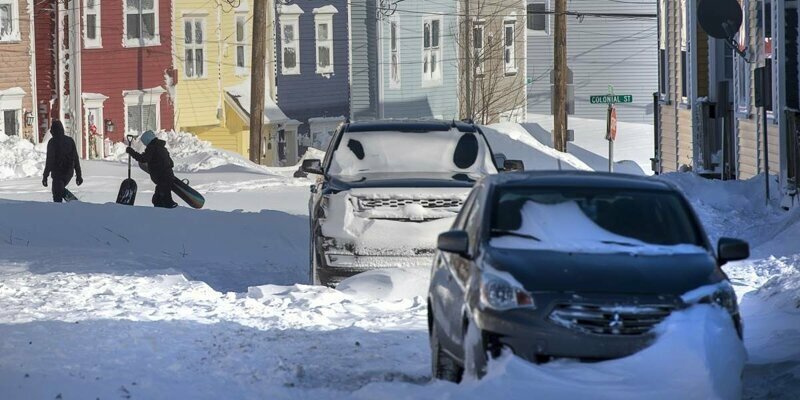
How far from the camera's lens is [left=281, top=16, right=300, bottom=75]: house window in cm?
5453

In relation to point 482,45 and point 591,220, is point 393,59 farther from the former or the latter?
point 591,220

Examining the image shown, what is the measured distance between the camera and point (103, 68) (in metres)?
47.1

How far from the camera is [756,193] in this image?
23578 millimetres

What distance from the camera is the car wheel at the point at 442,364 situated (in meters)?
9.23

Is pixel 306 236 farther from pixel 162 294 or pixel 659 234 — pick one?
pixel 659 234

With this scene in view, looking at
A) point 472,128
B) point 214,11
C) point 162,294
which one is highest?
point 214,11

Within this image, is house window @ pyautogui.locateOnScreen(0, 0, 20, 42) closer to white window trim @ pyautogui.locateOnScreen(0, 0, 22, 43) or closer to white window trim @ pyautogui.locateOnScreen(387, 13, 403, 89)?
white window trim @ pyautogui.locateOnScreen(0, 0, 22, 43)

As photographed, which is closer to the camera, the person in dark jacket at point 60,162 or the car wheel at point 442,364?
the car wheel at point 442,364

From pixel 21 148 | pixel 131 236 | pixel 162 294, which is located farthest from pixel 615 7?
pixel 162 294

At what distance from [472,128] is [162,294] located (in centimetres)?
359

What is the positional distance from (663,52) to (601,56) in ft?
112

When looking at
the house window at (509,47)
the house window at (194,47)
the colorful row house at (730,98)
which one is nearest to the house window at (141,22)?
the house window at (194,47)

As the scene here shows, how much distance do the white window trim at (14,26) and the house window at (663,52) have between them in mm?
18576

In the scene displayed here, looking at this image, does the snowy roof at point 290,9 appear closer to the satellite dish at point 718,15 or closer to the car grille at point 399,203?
the satellite dish at point 718,15
